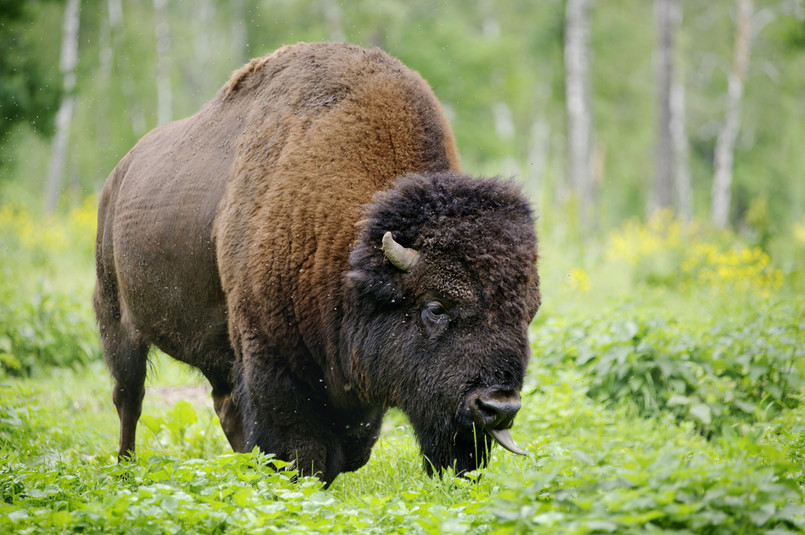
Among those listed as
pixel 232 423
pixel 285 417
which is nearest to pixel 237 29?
pixel 232 423

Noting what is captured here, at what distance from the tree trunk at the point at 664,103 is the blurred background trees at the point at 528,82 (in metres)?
0.04

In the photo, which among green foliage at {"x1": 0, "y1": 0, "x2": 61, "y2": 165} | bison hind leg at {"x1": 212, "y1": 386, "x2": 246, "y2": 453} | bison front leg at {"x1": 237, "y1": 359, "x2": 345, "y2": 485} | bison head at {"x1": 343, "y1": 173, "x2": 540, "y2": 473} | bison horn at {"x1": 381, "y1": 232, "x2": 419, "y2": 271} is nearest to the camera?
bison head at {"x1": 343, "y1": 173, "x2": 540, "y2": 473}

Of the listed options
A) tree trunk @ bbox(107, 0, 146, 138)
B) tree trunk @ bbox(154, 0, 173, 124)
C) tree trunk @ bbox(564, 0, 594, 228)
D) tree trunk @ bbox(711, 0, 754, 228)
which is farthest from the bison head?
tree trunk @ bbox(154, 0, 173, 124)

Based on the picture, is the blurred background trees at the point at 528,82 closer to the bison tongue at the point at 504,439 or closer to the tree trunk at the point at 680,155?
the tree trunk at the point at 680,155

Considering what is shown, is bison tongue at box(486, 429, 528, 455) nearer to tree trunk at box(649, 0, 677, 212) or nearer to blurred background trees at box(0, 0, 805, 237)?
blurred background trees at box(0, 0, 805, 237)

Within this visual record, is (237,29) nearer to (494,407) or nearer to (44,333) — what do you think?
(44,333)

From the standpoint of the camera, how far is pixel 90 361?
8.46 meters

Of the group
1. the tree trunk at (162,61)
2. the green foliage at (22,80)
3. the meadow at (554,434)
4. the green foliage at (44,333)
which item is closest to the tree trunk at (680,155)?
the meadow at (554,434)

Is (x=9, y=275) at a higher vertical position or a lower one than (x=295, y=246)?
lower

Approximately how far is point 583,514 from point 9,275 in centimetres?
1063

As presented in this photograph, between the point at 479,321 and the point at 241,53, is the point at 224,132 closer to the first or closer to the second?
the point at 479,321

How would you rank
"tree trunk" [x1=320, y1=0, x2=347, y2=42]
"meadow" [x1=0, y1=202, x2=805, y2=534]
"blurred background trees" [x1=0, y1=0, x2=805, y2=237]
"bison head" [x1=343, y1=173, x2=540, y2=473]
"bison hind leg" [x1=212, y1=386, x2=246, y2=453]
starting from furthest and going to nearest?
"tree trunk" [x1=320, y1=0, x2=347, y2=42], "blurred background trees" [x1=0, y1=0, x2=805, y2=237], "bison hind leg" [x1=212, y1=386, x2=246, y2=453], "bison head" [x1=343, y1=173, x2=540, y2=473], "meadow" [x1=0, y1=202, x2=805, y2=534]

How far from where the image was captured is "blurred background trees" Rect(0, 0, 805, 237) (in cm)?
1802

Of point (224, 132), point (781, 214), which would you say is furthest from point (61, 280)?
point (781, 214)
